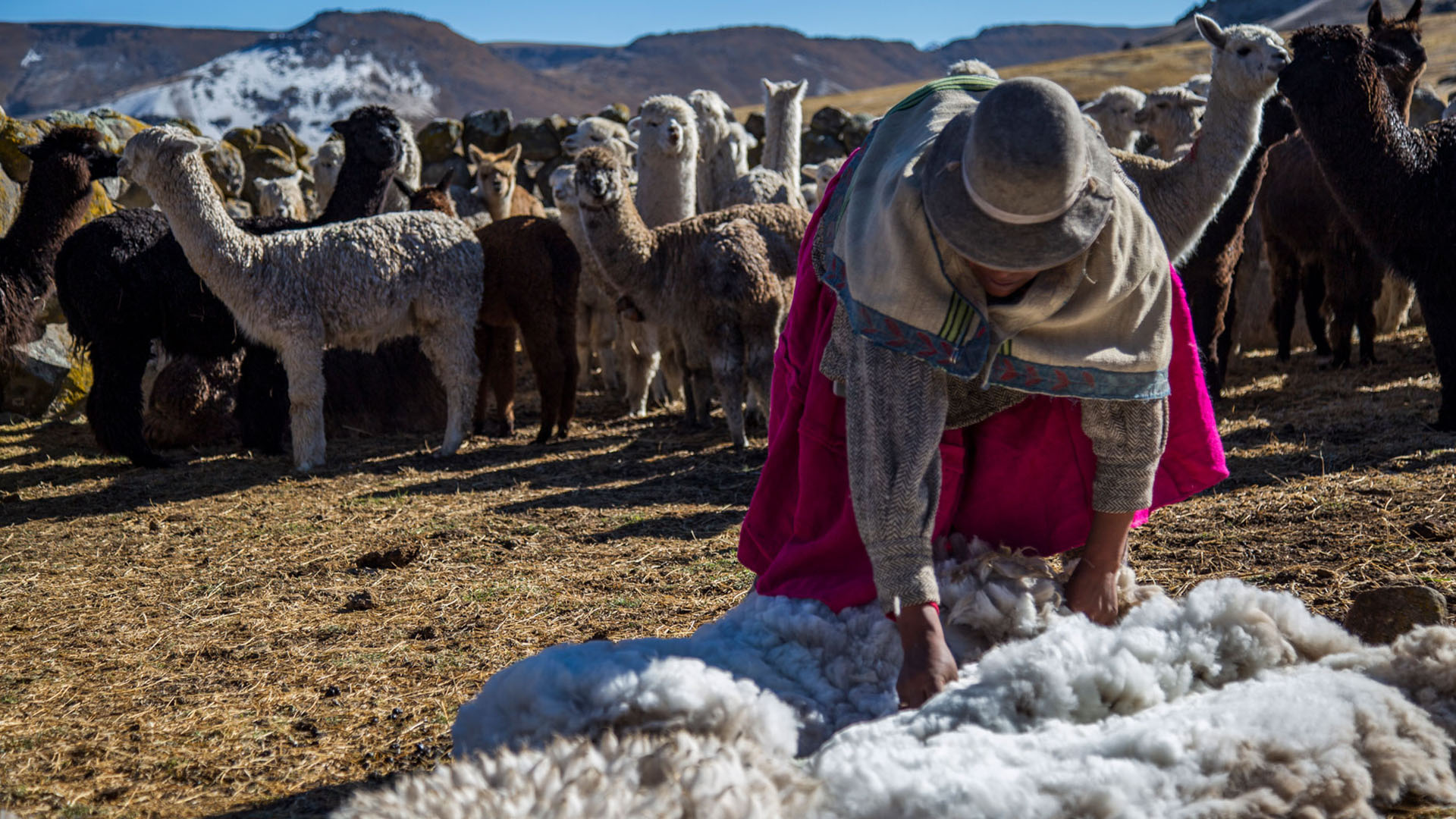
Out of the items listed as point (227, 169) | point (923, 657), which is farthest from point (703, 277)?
point (227, 169)

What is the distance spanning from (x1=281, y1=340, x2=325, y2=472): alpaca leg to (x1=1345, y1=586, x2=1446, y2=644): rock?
5397mm

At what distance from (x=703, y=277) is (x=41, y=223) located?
156 inches

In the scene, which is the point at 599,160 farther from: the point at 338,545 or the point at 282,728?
the point at 282,728

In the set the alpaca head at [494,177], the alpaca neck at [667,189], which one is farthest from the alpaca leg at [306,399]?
the alpaca head at [494,177]

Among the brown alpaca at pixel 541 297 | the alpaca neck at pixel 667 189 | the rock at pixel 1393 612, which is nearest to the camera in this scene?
the rock at pixel 1393 612

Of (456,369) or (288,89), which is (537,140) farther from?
(288,89)

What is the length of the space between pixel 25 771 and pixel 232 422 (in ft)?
18.1

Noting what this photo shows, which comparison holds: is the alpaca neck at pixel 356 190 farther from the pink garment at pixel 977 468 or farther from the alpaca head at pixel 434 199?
the pink garment at pixel 977 468

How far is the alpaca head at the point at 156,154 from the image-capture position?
6.09 meters

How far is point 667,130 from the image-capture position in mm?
8445

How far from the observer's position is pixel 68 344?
8.98m

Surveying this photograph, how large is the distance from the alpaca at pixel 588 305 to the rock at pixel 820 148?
11043mm

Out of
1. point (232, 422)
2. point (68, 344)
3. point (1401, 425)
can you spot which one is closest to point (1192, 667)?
point (1401, 425)

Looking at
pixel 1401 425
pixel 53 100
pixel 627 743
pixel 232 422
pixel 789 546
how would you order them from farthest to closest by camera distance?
pixel 53 100 < pixel 232 422 < pixel 1401 425 < pixel 789 546 < pixel 627 743
